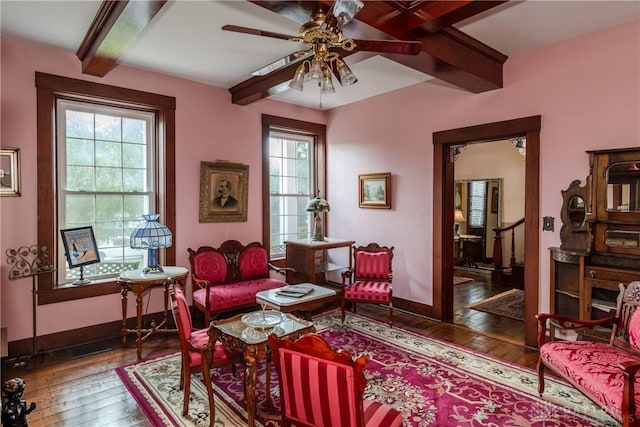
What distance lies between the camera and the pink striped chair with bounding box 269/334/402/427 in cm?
157

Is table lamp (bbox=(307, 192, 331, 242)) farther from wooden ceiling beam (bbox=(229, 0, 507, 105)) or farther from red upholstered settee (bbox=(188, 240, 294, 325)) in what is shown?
wooden ceiling beam (bbox=(229, 0, 507, 105))

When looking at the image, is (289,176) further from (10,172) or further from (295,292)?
(10,172)

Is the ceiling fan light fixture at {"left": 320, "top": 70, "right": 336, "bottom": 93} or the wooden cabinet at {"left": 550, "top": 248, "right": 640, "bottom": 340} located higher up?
the ceiling fan light fixture at {"left": 320, "top": 70, "right": 336, "bottom": 93}

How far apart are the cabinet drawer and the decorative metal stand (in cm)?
497

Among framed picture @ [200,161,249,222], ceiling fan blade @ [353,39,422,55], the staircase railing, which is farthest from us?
the staircase railing

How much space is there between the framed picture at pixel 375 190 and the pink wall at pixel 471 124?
3.7 inches

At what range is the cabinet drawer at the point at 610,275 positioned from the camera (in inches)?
114

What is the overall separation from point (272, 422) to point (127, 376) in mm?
1495

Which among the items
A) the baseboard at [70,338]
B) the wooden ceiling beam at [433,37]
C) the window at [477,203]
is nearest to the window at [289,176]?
the wooden ceiling beam at [433,37]

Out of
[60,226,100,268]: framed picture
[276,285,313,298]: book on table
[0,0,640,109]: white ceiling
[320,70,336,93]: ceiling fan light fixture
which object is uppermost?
[0,0,640,109]: white ceiling

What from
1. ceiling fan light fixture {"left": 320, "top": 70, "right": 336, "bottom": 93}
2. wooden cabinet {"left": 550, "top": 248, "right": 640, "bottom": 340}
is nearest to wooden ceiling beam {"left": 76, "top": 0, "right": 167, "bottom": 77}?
ceiling fan light fixture {"left": 320, "top": 70, "right": 336, "bottom": 93}

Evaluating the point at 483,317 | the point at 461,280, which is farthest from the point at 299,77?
the point at 461,280

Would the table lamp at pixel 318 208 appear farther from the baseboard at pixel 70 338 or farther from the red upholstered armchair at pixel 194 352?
the red upholstered armchair at pixel 194 352

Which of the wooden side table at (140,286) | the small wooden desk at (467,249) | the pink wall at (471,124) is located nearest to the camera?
the pink wall at (471,124)
